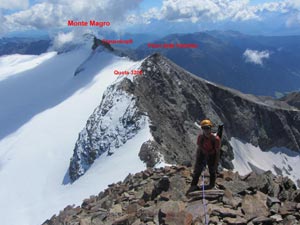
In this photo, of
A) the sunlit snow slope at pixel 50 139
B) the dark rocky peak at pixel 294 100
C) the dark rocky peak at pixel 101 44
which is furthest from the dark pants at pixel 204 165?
the dark rocky peak at pixel 294 100

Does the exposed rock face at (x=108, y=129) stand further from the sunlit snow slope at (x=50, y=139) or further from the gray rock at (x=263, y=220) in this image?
the gray rock at (x=263, y=220)

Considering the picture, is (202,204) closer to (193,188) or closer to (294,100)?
(193,188)

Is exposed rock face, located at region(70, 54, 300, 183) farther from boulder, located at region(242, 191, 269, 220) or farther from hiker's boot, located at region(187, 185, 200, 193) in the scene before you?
boulder, located at region(242, 191, 269, 220)

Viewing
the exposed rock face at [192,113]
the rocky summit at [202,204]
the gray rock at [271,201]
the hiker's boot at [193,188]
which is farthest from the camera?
the exposed rock face at [192,113]

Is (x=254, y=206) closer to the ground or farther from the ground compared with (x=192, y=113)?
farther from the ground

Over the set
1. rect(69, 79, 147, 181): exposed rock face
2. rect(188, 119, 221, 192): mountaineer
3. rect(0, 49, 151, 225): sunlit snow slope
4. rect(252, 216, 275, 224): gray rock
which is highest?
rect(188, 119, 221, 192): mountaineer

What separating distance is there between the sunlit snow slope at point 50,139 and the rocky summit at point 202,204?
930 inches

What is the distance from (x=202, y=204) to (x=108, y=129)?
43.8 metres

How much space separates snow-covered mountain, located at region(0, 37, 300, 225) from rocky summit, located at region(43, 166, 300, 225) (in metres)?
23.3

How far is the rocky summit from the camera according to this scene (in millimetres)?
14234

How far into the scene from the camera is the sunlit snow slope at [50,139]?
4816 cm

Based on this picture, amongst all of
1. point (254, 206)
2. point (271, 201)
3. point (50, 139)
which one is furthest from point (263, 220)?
point (50, 139)

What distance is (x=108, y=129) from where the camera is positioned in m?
58.5

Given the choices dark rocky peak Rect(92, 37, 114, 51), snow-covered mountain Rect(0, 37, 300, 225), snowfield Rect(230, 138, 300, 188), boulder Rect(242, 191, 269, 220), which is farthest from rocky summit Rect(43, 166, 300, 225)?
dark rocky peak Rect(92, 37, 114, 51)
